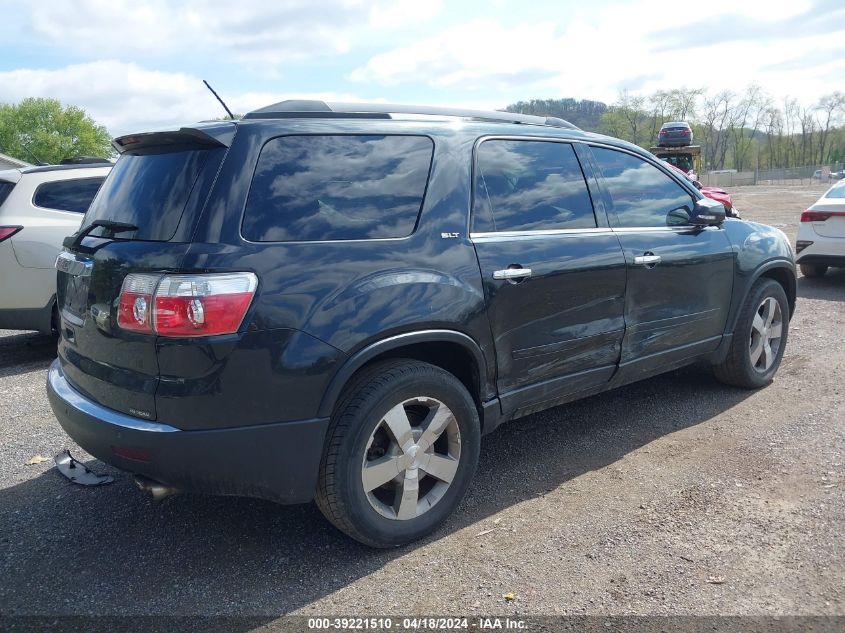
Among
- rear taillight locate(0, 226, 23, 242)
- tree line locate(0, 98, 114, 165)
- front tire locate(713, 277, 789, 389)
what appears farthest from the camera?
Answer: tree line locate(0, 98, 114, 165)

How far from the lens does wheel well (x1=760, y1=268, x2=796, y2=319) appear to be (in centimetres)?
532

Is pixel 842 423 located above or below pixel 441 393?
below

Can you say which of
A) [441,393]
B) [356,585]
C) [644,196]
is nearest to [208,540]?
[356,585]

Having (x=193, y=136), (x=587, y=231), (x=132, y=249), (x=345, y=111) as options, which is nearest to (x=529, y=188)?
(x=587, y=231)

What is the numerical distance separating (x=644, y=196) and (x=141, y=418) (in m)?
3.13

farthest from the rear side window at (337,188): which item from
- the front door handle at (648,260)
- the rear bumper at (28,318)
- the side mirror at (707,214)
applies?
the rear bumper at (28,318)

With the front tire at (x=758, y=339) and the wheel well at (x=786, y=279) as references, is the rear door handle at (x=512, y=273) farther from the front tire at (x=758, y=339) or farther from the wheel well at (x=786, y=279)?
the wheel well at (x=786, y=279)

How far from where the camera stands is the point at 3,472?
4051mm

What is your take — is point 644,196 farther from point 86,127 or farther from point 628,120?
point 86,127

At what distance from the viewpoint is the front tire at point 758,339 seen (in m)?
4.96

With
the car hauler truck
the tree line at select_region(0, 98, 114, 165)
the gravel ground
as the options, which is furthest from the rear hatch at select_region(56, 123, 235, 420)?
the tree line at select_region(0, 98, 114, 165)

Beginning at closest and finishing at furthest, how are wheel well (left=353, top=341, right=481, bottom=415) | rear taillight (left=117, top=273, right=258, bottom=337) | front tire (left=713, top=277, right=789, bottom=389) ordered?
rear taillight (left=117, top=273, right=258, bottom=337), wheel well (left=353, top=341, right=481, bottom=415), front tire (left=713, top=277, right=789, bottom=389)

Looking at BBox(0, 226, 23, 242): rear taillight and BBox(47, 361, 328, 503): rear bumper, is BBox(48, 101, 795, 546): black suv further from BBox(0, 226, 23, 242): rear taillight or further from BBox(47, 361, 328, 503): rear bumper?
BBox(0, 226, 23, 242): rear taillight

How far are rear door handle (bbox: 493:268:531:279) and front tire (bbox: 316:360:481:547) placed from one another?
0.54 meters
